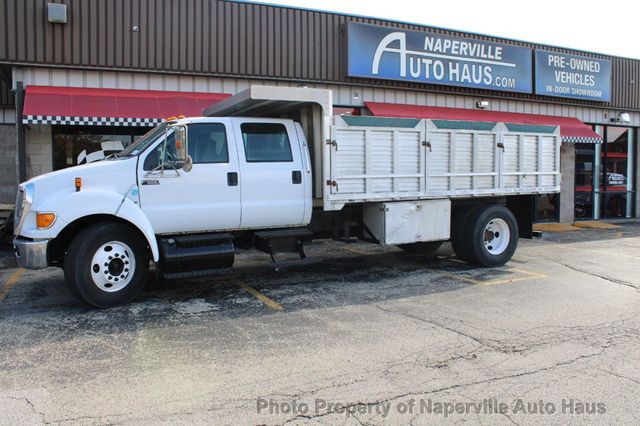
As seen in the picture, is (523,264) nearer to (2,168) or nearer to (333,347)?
(333,347)

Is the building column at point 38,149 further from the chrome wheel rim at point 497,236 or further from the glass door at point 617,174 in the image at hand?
the glass door at point 617,174

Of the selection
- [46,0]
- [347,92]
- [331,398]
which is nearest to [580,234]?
[347,92]

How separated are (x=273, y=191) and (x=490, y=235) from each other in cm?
428

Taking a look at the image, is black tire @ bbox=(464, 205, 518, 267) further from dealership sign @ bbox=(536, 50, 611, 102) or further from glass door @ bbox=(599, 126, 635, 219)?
glass door @ bbox=(599, 126, 635, 219)

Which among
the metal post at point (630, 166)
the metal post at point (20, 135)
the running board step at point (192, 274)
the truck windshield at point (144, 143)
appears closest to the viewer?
the running board step at point (192, 274)

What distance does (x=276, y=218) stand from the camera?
25.1 ft

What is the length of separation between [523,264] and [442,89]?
6815mm

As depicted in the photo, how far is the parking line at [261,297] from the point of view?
6723 millimetres

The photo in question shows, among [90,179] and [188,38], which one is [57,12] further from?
[90,179]

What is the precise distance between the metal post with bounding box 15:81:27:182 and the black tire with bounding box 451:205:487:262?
8.78 meters

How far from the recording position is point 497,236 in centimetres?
966

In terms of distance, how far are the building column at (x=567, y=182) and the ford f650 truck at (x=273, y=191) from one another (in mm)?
8255

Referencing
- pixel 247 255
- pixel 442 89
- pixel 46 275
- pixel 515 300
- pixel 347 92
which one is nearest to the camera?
pixel 515 300

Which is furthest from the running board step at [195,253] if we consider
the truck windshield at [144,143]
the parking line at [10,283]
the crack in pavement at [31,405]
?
the crack in pavement at [31,405]
